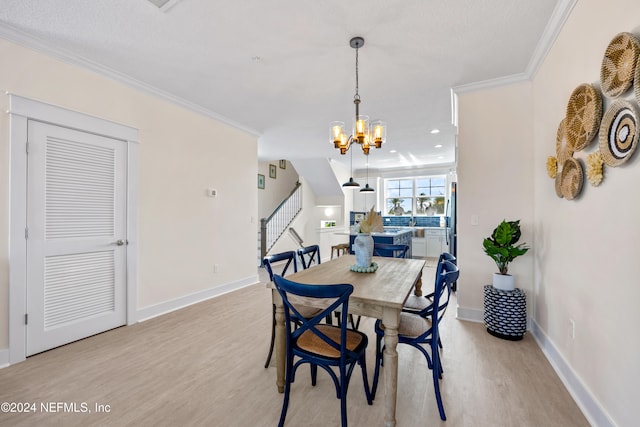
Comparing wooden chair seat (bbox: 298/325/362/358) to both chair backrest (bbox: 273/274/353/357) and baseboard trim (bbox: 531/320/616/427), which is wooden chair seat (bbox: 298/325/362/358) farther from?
baseboard trim (bbox: 531/320/616/427)

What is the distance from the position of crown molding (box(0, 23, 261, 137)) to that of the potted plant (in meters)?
3.86

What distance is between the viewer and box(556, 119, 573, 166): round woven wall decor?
202 centimetres

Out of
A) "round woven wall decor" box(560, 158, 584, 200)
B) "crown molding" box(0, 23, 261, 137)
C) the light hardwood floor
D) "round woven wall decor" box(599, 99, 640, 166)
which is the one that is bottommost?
the light hardwood floor

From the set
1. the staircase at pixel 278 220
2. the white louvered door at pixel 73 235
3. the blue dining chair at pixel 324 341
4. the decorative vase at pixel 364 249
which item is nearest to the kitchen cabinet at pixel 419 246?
the staircase at pixel 278 220

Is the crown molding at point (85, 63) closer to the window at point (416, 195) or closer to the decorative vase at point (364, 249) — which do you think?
the decorative vase at point (364, 249)

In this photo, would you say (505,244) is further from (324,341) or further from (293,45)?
(293,45)

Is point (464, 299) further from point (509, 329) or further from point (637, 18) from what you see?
point (637, 18)

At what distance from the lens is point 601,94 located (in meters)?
1.60

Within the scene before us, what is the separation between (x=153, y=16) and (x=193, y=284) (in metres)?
3.01

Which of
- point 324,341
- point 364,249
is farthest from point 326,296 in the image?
point 364,249

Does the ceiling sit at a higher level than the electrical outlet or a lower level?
higher

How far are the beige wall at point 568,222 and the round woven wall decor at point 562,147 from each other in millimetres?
118

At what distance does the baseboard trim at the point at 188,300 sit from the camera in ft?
10.8

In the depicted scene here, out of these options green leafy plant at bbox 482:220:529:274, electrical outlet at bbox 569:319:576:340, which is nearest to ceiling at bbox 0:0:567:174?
green leafy plant at bbox 482:220:529:274
